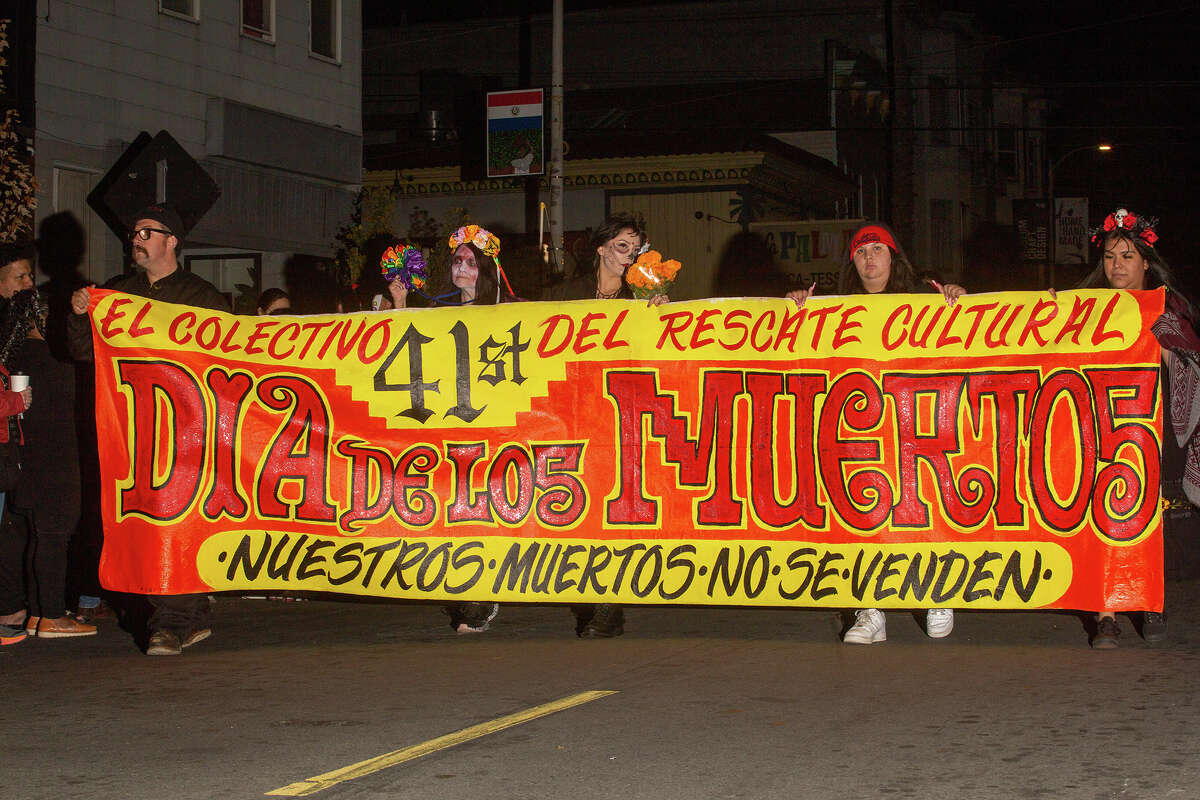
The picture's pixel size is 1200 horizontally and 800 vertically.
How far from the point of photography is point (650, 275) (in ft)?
25.3

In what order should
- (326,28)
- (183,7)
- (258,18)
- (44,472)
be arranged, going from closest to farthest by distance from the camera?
(44,472) → (183,7) → (258,18) → (326,28)

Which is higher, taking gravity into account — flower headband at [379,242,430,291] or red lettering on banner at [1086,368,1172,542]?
flower headband at [379,242,430,291]

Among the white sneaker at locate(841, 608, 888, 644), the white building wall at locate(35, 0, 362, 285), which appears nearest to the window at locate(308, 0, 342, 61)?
the white building wall at locate(35, 0, 362, 285)

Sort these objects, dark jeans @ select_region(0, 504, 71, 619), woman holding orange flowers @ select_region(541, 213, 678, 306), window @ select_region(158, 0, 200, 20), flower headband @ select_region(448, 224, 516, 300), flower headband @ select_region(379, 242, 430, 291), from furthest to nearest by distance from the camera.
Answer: window @ select_region(158, 0, 200, 20), flower headband @ select_region(379, 242, 430, 291), flower headband @ select_region(448, 224, 516, 300), dark jeans @ select_region(0, 504, 71, 619), woman holding orange flowers @ select_region(541, 213, 678, 306)

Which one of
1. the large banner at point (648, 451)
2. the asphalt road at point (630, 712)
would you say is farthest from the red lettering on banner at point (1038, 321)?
the asphalt road at point (630, 712)

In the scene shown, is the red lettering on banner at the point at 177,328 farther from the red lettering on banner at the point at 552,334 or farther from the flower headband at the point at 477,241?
the red lettering on banner at the point at 552,334

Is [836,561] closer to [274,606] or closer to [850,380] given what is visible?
[850,380]

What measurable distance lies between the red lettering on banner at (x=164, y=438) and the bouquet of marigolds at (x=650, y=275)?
2153 millimetres

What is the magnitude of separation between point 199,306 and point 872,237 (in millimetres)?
3250

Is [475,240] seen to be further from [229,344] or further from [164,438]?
[164,438]

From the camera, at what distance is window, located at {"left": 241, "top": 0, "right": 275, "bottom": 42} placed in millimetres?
20031

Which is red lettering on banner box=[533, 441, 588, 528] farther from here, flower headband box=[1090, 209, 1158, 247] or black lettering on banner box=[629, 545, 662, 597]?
flower headband box=[1090, 209, 1158, 247]

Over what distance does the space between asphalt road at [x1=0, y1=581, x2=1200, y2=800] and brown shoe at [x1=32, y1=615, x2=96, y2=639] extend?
109mm

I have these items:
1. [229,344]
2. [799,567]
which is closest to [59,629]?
[229,344]
